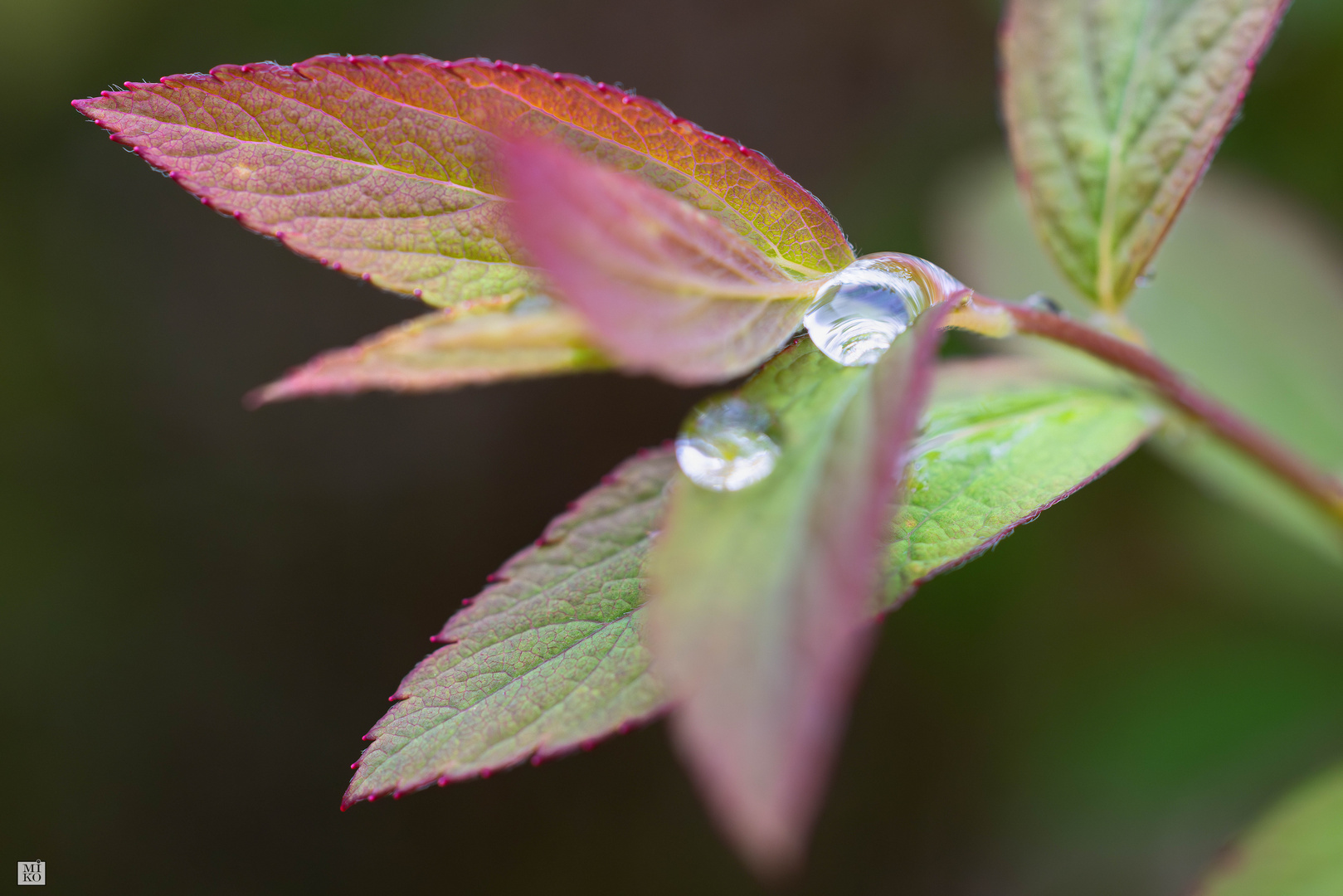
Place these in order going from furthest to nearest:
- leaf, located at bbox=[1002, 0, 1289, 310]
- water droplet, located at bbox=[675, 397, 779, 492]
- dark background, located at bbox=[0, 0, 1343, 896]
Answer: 1. dark background, located at bbox=[0, 0, 1343, 896]
2. leaf, located at bbox=[1002, 0, 1289, 310]
3. water droplet, located at bbox=[675, 397, 779, 492]

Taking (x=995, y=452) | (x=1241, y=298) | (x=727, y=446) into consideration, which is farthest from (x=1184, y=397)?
(x=1241, y=298)

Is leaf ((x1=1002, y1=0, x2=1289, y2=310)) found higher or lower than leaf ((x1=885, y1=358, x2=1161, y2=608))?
higher

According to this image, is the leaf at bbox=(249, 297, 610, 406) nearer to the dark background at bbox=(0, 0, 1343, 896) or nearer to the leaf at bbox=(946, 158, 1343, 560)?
the leaf at bbox=(946, 158, 1343, 560)

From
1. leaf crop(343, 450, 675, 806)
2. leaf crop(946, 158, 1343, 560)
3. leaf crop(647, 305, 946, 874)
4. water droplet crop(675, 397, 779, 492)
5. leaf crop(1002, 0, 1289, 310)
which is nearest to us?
leaf crop(647, 305, 946, 874)

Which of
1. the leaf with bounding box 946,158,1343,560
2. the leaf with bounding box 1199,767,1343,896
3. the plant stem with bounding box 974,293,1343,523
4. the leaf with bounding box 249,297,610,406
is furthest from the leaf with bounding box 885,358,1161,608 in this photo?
the leaf with bounding box 946,158,1343,560

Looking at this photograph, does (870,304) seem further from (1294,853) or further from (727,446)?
(1294,853)

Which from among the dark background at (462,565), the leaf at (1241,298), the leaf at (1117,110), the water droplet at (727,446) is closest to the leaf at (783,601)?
the water droplet at (727,446)

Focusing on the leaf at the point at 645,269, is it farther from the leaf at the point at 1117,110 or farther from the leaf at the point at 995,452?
the leaf at the point at 1117,110

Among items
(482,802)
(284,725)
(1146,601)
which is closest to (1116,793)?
(1146,601)
